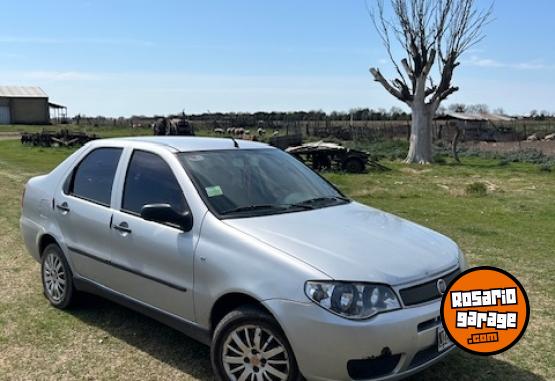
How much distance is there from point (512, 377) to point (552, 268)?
3291mm

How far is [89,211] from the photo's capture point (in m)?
4.66

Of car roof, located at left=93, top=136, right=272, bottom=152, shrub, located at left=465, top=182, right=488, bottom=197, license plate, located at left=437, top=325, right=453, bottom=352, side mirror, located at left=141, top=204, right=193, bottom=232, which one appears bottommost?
shrub, located at left=465, top=182, right=488, bottom=197

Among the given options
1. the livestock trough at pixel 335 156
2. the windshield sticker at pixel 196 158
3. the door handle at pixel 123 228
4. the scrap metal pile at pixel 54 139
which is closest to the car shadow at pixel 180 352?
the door handle at pixel 123 228

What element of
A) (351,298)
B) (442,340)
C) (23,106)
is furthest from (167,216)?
(23,106)

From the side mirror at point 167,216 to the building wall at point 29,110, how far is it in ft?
228

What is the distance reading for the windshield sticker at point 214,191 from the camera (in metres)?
3.95

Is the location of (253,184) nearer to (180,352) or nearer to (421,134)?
(180,352)

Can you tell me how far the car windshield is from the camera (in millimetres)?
3959

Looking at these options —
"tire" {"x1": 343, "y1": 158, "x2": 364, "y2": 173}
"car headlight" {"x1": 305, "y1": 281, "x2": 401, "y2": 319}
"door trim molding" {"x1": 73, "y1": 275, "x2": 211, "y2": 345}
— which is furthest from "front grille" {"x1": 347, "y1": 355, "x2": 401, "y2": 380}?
"tire" {"x1": 343, "y1": 158, "x2": 364, "y2": 173}

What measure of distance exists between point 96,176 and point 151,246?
1185 mm

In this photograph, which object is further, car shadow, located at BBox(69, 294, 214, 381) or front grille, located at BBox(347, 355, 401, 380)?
car shadow, located at BBox(69, 294, 214, 381)

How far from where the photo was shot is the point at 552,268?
680 cm

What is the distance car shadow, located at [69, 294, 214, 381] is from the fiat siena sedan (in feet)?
0.89

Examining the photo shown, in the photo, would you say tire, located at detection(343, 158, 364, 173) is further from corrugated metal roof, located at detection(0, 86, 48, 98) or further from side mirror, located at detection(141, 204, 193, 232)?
corrugated metal roof, located at detection(0, 86, 48, 98)
